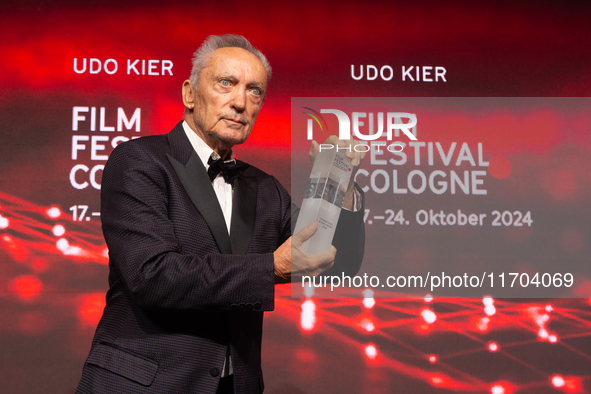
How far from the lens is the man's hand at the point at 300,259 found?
0.99 metres

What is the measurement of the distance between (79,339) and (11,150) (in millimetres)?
1146

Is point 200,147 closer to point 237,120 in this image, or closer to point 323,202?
point 237,120

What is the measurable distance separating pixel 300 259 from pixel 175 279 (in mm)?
265

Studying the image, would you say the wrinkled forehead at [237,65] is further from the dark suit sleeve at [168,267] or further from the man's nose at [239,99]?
the dark suit sleeve at [168,267]

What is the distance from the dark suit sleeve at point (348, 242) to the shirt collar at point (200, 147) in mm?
394

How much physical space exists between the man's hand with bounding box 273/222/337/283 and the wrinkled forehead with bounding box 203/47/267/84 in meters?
0.52

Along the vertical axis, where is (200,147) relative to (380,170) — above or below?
below

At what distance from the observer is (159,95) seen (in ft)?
9.36

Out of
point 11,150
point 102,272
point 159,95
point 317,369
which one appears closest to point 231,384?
point 317,369

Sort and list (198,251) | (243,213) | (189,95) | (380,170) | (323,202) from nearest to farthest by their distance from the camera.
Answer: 1. (323,202)
2. (198,251)
3. (243,213)
4. (189,95)
5. (380,170)

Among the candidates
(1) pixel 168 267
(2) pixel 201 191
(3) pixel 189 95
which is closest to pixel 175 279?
(1) pixel 168 267

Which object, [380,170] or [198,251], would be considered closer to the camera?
[198,251]

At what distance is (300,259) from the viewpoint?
996 millimetres

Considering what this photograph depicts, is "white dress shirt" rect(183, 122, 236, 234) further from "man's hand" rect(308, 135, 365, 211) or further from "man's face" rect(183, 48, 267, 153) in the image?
"man's hand" rect(308, 135, 365, 211)
